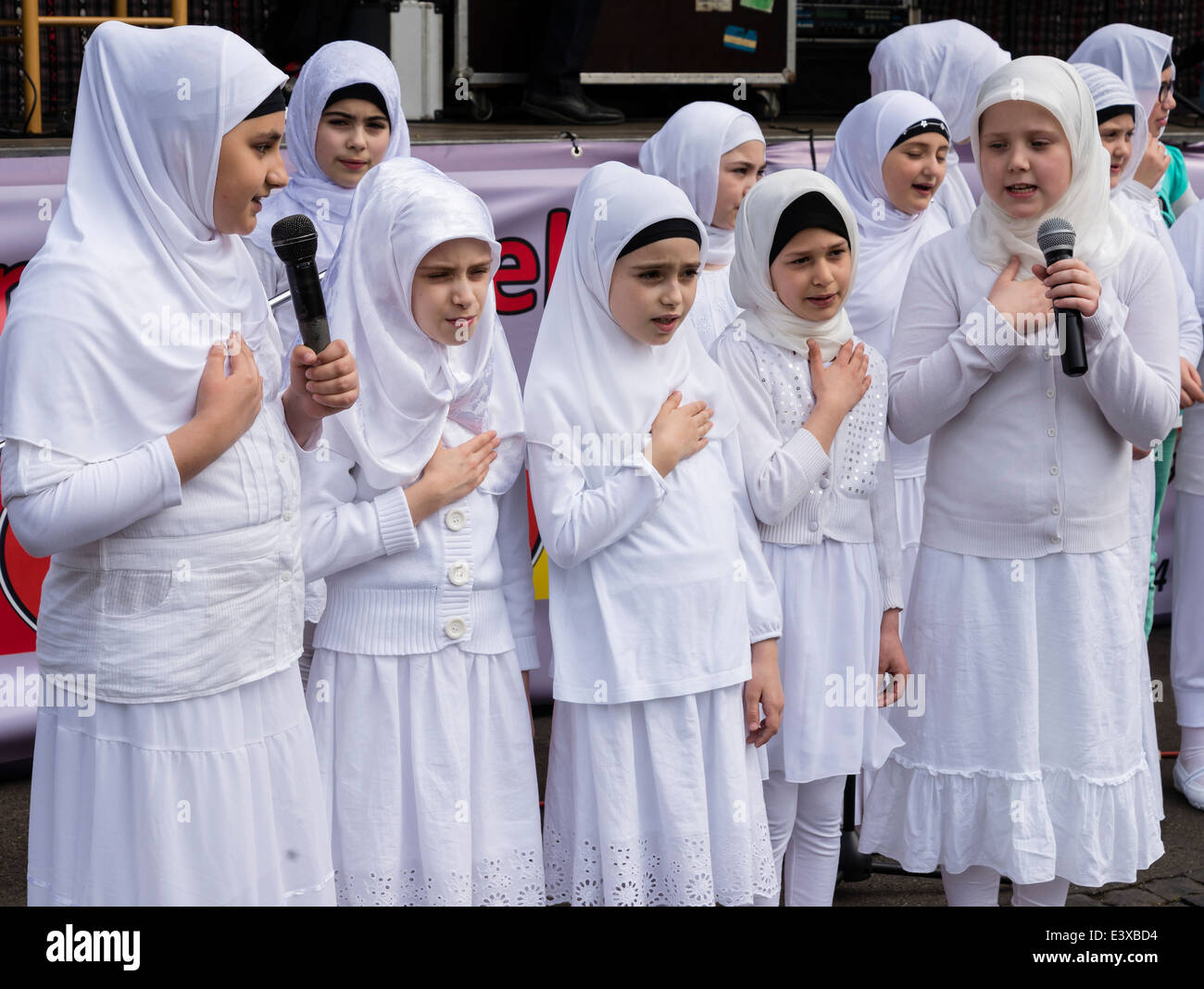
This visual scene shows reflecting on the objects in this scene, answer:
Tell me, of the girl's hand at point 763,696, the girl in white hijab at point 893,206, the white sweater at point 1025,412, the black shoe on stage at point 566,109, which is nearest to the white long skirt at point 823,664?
the girl's hand at point 763,696

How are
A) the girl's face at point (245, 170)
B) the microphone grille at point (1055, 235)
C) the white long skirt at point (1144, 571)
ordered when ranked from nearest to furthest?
1. the girl's face at point (245, 170)
2. the microphone grille at point (1055, 235)
3. the white long skirt at point (1144, 571)

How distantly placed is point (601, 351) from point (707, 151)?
1.42 meters

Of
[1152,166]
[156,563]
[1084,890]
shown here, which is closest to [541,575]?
[1084,890]

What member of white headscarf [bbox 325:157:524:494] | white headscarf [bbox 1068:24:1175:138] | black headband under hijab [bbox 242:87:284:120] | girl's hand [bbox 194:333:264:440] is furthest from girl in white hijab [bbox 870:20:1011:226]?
girl's hand [bbox 194:333:264:440]

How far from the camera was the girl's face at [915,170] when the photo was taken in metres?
4.04

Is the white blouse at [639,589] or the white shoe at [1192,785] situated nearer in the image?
the white blouse at [639,589]

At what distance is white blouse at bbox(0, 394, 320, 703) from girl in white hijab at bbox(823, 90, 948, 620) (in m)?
2.02

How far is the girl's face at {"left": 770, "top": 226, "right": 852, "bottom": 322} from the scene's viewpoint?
2867 millimetres

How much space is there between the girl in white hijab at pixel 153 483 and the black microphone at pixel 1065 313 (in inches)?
47.9

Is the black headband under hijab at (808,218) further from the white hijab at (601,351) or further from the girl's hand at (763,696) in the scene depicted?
the girl's hand at (763,696)

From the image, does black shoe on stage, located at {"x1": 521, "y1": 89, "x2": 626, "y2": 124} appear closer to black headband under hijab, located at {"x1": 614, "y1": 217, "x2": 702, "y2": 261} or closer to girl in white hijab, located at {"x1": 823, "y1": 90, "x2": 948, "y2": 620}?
girl in white hijab, located at {"x1": 823, "y1": 90, "x2": 948, "y2": 620}

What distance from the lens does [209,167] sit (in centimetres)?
214

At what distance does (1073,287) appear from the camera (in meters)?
2.56

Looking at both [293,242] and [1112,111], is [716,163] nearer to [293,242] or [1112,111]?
[1112,111]
